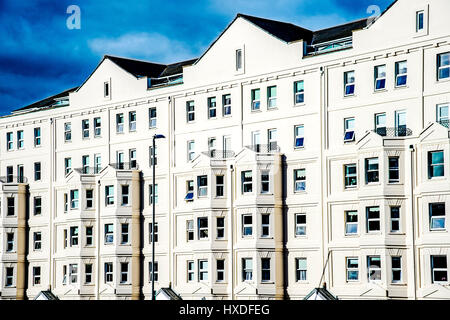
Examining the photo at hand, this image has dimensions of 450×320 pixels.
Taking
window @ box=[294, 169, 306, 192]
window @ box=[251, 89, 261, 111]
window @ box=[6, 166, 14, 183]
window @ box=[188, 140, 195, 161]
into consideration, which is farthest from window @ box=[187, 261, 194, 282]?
window @ box=[6, 166, 14, 183]

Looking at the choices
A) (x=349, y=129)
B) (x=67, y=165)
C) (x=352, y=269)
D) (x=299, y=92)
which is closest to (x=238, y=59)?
(x=299, y=92)

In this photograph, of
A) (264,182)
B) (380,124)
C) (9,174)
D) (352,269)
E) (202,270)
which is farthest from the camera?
(9,174)

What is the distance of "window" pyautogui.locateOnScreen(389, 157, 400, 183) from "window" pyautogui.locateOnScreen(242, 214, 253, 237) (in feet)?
30.4

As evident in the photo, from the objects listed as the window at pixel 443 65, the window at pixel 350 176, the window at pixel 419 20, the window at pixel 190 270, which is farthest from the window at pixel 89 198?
the window at pixel 443 65

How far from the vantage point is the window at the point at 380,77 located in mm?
44406

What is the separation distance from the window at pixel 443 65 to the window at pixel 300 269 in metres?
12.2

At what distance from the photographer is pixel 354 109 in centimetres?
4556

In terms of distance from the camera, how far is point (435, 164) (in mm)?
41594

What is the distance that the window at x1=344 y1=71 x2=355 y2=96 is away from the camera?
4581 centimetres

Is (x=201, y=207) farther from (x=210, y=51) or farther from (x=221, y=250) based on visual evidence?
(x=210, y=51)

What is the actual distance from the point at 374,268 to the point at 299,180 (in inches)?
277

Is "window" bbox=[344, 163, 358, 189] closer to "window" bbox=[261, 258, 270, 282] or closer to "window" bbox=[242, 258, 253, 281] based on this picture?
"window" bbox=[261, 258, 270, 282]

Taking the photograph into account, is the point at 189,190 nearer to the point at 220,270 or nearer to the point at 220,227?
the point at 220,227

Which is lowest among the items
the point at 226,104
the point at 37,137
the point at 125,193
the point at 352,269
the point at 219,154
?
the point at 352,269
